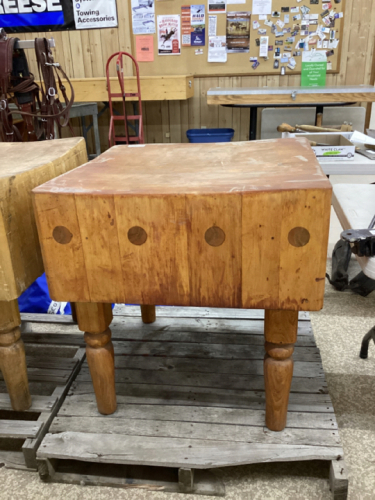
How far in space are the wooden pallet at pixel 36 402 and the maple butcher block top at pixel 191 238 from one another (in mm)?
420

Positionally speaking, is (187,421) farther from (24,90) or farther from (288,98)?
(288,98)

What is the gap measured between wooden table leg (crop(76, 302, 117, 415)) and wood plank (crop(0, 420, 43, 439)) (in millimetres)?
179

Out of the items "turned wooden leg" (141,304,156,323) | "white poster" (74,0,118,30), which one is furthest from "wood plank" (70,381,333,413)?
"white poster" (74,0,118,30)

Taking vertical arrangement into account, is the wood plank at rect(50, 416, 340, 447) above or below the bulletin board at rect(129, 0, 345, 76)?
below

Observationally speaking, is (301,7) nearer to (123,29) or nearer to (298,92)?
(298,92)

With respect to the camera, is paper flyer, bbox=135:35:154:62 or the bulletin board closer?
the bulletin board

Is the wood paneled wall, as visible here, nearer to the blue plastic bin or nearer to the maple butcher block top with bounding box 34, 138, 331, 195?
the blue plastic bin

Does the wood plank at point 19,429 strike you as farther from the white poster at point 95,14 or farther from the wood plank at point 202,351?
the white poster at point 95,14

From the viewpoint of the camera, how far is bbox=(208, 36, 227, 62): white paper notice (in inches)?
189

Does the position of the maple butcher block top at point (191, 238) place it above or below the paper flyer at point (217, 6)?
below

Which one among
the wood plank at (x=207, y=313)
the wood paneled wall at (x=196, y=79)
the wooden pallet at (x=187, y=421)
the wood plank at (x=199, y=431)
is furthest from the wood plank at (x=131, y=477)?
the wood paneled wall at (x=196, y=79)

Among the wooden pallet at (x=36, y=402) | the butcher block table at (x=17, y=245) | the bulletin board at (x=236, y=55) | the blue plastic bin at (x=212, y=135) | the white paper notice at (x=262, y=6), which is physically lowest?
the wooden pallet at (x=36, y=402)

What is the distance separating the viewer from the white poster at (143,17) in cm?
476

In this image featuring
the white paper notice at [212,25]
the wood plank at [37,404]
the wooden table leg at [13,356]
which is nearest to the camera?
the wooden table leg at [13,356]
